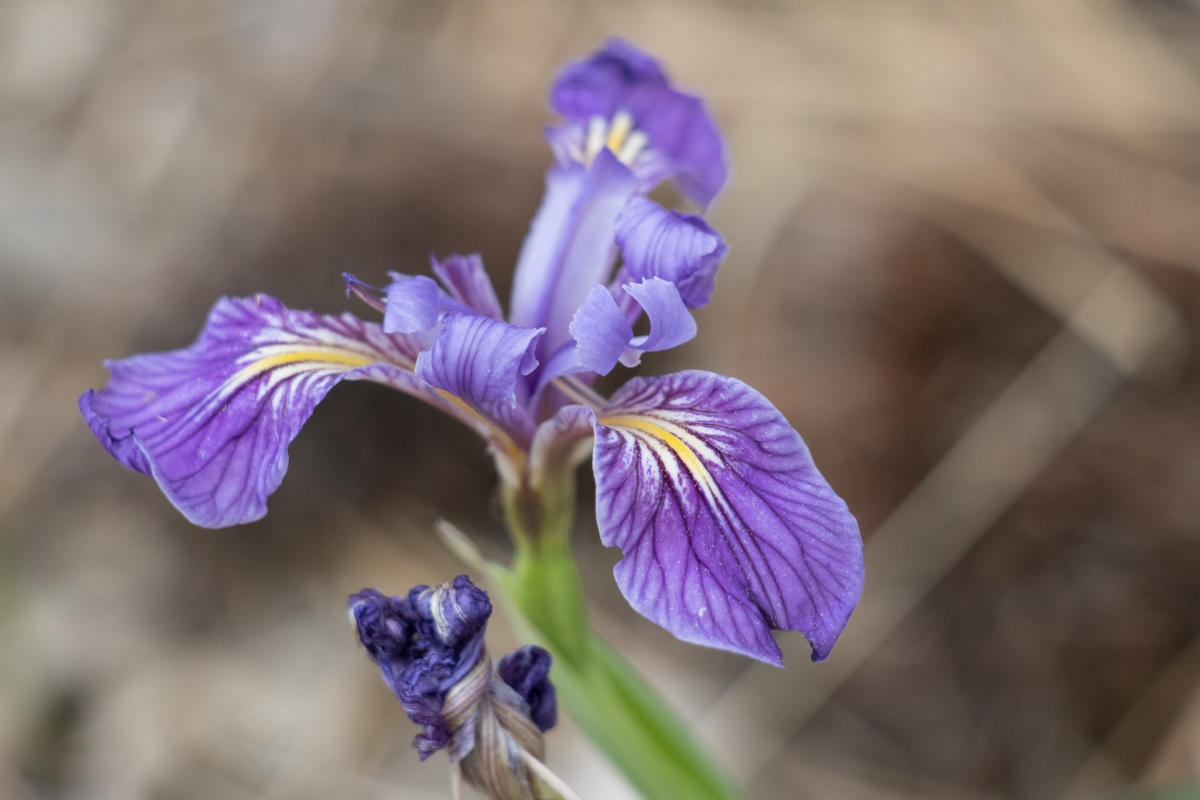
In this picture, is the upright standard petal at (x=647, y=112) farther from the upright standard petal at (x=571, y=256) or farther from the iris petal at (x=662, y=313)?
the iris petal at (x=662, y=313)

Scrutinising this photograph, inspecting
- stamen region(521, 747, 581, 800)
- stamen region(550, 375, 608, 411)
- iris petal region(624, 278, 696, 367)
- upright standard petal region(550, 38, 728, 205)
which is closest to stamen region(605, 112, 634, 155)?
upright standard petal region(550, 38, 728, 205)

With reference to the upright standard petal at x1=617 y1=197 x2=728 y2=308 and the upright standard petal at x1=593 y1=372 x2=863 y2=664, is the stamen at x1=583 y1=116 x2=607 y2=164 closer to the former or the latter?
the upright standard petal at x1=617 y1=197 x2=728 y2=308

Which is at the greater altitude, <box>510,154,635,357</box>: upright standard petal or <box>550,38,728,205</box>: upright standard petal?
<box>550,38,728,205</box>: upright standard petal

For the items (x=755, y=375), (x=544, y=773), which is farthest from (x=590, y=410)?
(x=755, y=375)

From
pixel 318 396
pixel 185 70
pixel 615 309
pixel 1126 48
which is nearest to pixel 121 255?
pixel 185 70

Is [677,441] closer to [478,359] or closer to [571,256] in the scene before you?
[478,359]

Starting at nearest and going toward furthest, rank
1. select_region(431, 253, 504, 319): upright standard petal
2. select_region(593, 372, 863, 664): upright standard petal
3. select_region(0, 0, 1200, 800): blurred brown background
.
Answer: select_region(593, 372, 863, 664): upright standard petal
select_region(431, 253, 504, 319): upright standard petal
select_region(0, 0, 1200, 800): blurred brown background

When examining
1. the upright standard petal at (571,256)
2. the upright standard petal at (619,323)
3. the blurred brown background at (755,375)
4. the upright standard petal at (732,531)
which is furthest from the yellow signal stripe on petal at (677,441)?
the blurred brown background at (755,375)

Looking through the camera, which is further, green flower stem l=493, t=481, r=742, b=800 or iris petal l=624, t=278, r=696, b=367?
green flower stem l=493, t=481, r=742, b=800
